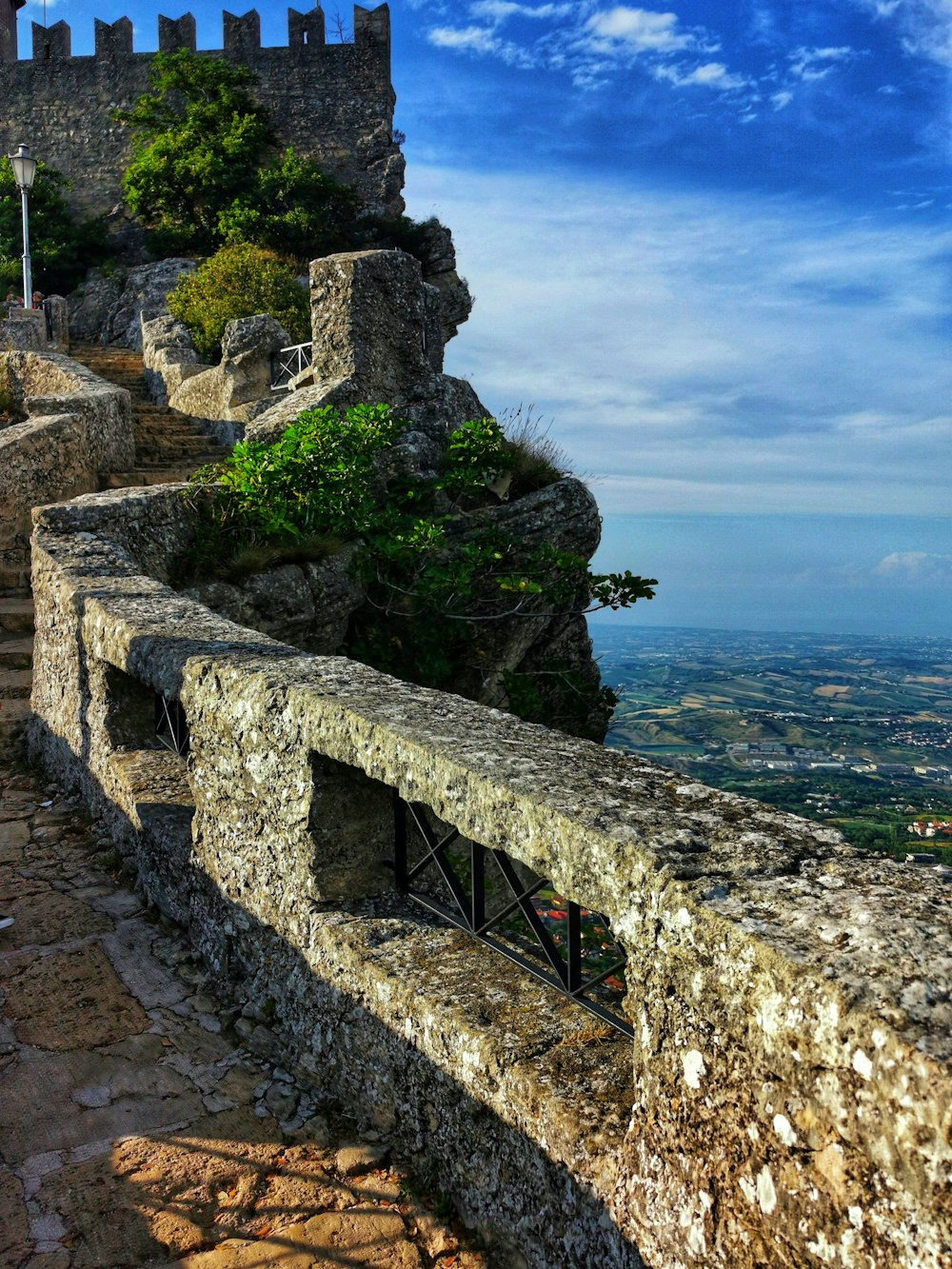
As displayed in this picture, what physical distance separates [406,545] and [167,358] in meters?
8.95

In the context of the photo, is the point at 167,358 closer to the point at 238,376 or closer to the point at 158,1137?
the point at 238,376

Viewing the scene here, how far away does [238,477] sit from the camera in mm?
8117

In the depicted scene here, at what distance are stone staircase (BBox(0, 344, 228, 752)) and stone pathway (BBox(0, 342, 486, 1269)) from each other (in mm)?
3085

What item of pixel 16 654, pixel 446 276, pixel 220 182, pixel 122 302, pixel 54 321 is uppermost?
pixel 220 182

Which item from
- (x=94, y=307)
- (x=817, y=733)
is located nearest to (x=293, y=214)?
(x=94, y=307)

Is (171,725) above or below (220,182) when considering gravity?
below

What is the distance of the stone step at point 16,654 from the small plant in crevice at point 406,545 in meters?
1.38

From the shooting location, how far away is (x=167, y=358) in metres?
15.5

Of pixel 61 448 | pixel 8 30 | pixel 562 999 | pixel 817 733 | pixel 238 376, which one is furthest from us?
pixel 8 30

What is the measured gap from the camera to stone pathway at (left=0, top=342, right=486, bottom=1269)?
2.36 m

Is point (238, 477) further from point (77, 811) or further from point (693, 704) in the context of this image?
point (693, 704)

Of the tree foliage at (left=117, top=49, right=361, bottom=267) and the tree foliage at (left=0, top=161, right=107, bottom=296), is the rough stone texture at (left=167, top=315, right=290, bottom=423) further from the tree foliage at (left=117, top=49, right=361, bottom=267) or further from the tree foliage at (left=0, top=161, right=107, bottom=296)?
the tree foliage at (left=0, top=161, right=107, bottom=296)

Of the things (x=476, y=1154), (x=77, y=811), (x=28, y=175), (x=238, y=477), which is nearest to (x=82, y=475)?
(x=238, y=477)

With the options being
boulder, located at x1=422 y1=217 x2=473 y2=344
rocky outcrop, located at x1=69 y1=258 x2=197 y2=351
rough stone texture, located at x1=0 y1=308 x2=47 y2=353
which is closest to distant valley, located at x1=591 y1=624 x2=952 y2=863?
boulder, located at x1=422 y1=217 x2=473 y2=344
